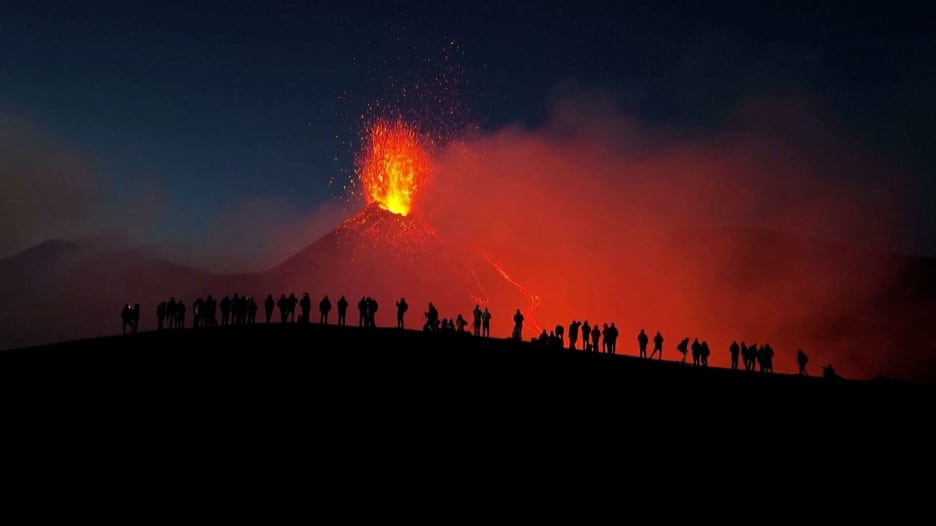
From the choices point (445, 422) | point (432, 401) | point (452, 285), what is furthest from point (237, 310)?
point (452, 285)

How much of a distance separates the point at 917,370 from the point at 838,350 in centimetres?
1279

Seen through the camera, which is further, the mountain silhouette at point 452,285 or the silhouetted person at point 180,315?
the mountain silhouette at point 452,285

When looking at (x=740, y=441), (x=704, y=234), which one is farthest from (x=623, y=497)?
(x=704, y=234)

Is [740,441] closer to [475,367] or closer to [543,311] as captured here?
[475,367]

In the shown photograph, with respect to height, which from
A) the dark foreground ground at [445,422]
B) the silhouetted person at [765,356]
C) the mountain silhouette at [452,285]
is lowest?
the dark foreground ground at [445,422]

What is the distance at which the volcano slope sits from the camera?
15.6 m

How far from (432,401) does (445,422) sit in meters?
1.50

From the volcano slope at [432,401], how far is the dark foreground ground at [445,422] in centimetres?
7

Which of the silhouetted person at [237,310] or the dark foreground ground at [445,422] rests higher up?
the silhouetted person at [237,310]

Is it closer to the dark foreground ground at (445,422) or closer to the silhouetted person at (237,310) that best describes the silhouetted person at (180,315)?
the silhouetted person at (237,310)

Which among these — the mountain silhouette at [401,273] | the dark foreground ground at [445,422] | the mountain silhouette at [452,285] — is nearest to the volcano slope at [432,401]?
the dark foreground ground at [445,422]

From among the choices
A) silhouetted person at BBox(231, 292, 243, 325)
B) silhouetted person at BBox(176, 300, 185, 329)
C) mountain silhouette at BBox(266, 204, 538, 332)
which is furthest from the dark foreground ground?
mountain silhouette at BBox(266, 204, 538, 332)

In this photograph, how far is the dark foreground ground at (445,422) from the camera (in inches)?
540

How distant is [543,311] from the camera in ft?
442
